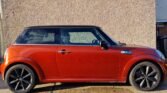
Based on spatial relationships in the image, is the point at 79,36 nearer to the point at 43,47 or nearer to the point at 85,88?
the point at 43,47

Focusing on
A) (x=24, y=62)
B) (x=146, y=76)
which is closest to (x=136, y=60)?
(x=146, y=76)

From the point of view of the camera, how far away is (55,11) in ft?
42.0

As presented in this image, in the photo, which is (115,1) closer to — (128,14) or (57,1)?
(128,14)

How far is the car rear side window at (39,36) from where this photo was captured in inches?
339

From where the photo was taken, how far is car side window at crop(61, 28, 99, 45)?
857cm

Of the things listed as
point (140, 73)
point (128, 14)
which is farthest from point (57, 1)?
point (140, 73)

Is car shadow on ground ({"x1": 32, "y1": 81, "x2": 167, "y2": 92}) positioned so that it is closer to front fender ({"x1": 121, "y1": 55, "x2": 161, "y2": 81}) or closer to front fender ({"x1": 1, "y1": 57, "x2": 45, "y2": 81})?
front fender ({"x1": 1, "y1": 57, "x2": 45, "y2": 81})

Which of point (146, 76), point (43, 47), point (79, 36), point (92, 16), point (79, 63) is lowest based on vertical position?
point (146, 76)

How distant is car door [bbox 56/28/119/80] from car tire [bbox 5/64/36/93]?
2.26 feet

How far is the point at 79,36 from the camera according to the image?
865cm

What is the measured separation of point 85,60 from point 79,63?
0.15 m

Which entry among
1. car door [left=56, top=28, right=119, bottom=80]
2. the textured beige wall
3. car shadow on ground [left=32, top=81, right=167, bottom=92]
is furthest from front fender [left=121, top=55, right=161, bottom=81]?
the textured beige wall

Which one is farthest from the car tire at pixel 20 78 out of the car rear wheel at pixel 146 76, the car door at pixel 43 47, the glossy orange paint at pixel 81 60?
the car rear wheel at pixel 146 76

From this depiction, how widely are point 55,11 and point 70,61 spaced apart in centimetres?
465
